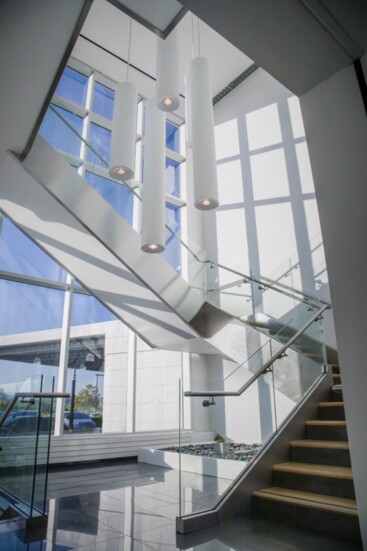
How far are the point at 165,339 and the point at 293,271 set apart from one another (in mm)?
3351

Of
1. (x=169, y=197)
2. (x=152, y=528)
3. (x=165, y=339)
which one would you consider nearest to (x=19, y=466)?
(x=152, y=528)

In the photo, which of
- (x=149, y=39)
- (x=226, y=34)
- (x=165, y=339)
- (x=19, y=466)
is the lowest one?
(x=19, y=466)

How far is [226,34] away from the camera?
7.13ft

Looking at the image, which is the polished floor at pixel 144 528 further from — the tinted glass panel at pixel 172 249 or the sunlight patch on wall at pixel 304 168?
the sunlight patch on wall at pixel 304 168

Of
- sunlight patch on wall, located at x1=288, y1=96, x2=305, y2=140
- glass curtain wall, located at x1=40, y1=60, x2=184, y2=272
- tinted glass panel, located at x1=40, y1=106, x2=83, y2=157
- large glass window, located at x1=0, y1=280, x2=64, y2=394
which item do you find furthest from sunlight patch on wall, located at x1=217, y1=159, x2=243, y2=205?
large glass window, located at x1=0, y1=280, x2=64, y2=394

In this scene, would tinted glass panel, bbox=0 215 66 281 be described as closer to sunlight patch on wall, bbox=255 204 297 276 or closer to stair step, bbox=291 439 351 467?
sunlight patch on wall, bbox=255 204 297 276

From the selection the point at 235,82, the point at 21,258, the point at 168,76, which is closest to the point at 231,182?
the point at 235,82

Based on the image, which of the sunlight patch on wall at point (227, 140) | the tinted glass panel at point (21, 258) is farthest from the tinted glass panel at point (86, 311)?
the sunlight patch on wall at point (227, 140)

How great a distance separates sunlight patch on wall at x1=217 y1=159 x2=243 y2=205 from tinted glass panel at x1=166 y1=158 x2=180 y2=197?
160 centimetres

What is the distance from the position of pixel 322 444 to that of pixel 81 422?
6.18 metres

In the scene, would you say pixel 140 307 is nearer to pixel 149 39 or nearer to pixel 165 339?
pixel 165 339

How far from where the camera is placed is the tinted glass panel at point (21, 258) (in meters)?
8.51

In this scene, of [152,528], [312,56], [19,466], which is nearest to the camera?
[312,56]

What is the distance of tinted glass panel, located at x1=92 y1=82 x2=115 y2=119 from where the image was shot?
11888 millimetres
